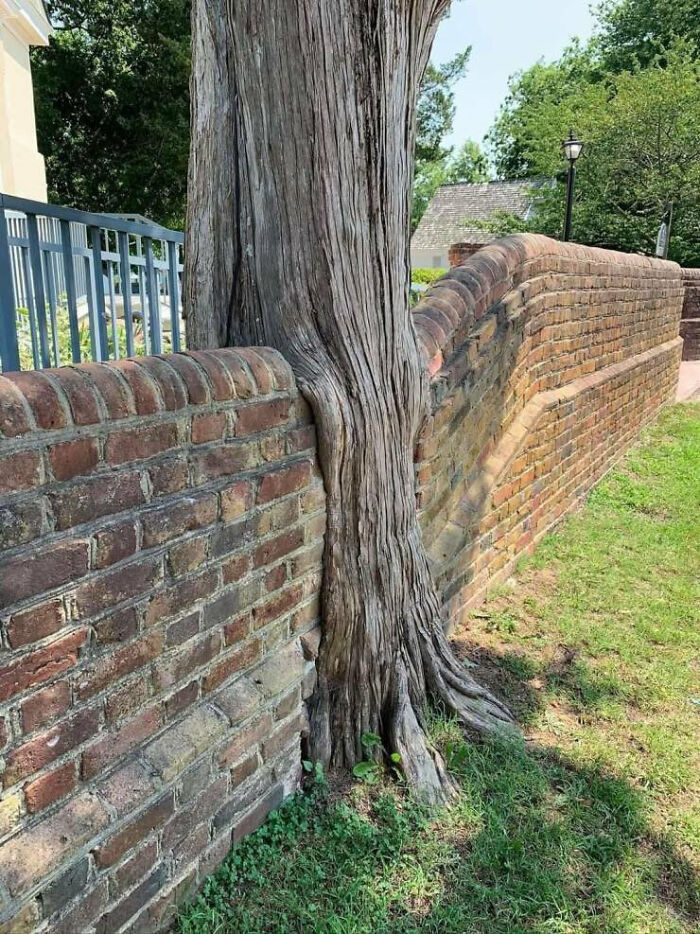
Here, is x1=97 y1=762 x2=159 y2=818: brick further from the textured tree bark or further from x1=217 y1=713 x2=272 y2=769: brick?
the textured tree bark

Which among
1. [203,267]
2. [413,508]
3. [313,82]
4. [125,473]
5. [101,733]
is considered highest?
[313,82]

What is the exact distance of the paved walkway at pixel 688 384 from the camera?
10.3 metres

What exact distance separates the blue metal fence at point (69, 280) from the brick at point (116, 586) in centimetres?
94

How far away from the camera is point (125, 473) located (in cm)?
163

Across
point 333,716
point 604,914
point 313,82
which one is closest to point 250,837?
point 333,716

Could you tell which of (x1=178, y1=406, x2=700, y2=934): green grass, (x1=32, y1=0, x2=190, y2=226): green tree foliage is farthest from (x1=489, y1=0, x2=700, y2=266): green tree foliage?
(x1=178, y1=406, x2=700, y2=934): green grass

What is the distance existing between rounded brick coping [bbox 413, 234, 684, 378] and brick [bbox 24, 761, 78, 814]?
6.78 ft

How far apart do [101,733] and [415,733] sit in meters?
1.31

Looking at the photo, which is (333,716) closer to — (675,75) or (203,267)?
(203,267)

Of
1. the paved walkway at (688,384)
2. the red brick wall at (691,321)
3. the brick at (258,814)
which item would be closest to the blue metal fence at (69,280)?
the brick at (258,814)

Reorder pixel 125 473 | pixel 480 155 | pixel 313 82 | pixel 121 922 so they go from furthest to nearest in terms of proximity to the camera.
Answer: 1. pixel 480 155
2. pixel 313 82
3. pixel 121 922
4. pixel 125 473

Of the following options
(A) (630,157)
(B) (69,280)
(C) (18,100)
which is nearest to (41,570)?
(B) (69,280)

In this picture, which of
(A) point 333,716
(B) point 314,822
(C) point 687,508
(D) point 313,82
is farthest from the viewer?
(C) point 687,508

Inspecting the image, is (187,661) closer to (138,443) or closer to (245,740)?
(245,740)
